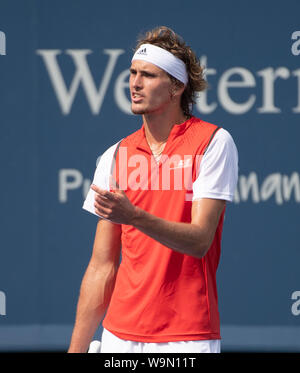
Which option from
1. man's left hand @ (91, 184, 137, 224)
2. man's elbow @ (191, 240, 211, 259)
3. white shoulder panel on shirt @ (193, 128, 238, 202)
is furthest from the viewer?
white shoulder panel on shirt @ (193, 128, 238, 202)

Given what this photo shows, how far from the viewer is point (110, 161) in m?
2.62

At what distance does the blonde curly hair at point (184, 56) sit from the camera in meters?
2.68

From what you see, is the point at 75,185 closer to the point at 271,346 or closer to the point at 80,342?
the point at 271,346

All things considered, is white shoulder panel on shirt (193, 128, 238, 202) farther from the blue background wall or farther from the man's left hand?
the blue background wall

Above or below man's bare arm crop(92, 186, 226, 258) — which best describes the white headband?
above

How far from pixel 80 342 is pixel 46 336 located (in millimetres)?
2194

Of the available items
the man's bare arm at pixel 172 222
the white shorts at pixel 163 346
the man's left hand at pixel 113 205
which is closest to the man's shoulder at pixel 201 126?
the man's bare arm at pixel 172 222

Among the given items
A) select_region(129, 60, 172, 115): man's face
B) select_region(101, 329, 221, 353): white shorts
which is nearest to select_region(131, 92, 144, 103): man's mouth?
select_region(129, 60, 172, 115): man's face

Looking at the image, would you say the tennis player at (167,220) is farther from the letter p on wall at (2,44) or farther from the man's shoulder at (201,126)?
the letter p on wall at (2,44)

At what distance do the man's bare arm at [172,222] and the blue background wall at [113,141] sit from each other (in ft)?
7.94

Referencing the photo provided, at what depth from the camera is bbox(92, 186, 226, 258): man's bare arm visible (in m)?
2.05

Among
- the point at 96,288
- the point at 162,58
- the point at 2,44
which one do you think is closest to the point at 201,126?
the point at 162,58

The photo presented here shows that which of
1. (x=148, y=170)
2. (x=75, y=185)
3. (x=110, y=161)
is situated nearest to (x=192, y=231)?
(x=148, y=170)

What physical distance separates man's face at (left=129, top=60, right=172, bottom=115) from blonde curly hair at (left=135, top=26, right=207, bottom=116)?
0.09m
